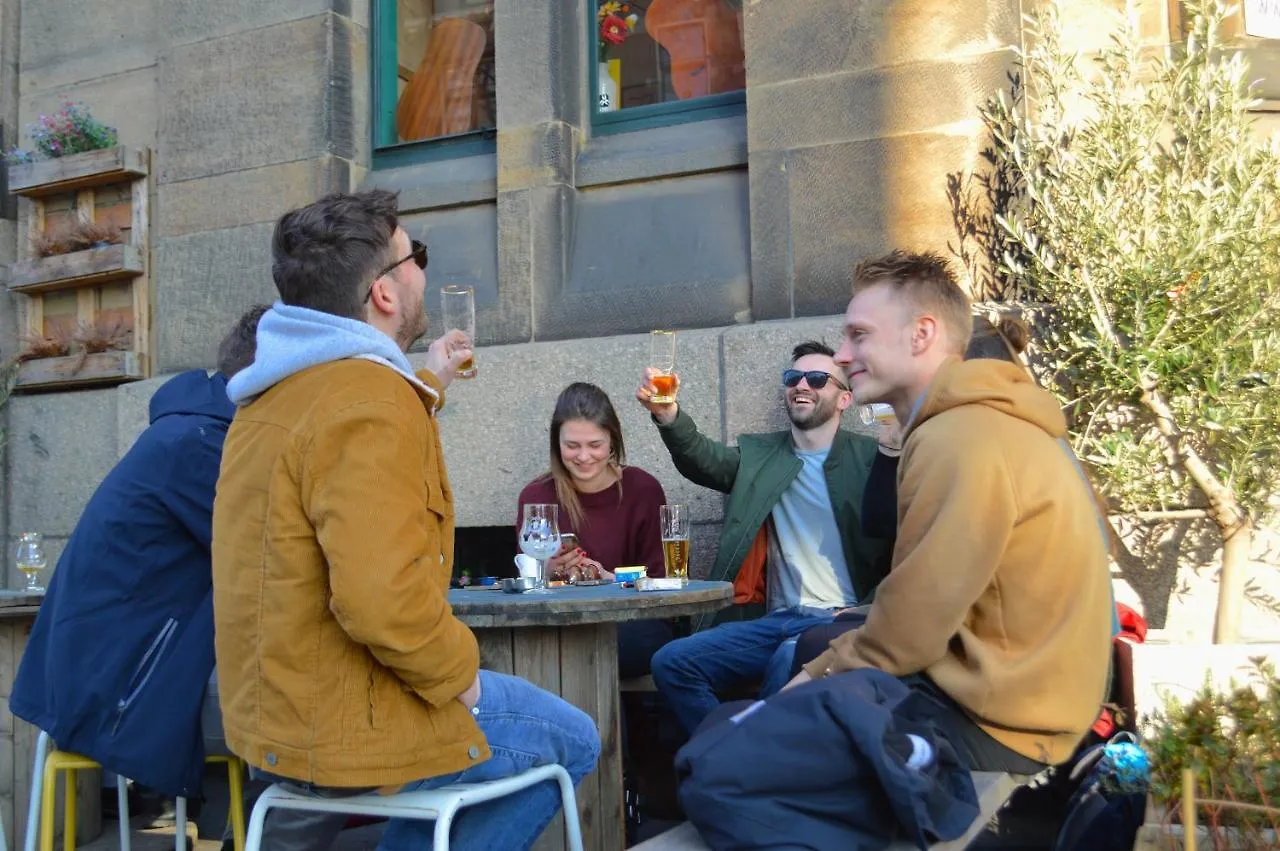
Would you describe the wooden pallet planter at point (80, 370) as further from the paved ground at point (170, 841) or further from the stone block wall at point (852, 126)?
the stone block wall at point (852, 126)

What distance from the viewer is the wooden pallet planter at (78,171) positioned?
22.8ft

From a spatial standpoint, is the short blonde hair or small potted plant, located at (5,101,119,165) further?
small potted plant, located at (5,101,119,165)

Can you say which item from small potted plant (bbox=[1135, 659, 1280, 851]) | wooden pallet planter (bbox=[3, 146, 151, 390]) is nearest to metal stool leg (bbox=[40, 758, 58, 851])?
small potted plant (bbox=[1135, 659, 1280, 851])

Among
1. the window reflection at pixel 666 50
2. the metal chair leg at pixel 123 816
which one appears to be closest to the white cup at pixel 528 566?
the metal chair leg at pixel 123 816

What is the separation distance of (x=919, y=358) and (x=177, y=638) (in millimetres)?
2100

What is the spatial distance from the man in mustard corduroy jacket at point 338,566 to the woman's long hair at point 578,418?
2253 mm

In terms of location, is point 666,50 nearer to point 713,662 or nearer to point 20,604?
point 713,662

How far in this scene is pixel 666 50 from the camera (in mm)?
6230

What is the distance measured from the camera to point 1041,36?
4.92 m

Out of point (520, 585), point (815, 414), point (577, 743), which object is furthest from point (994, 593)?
point (815, 414)

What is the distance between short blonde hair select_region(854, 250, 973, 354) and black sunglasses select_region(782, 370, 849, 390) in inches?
67.4

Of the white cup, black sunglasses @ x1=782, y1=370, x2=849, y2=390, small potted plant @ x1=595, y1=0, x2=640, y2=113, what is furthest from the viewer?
small potted plant @ x1=595, y1=0, x2=640, y2=113

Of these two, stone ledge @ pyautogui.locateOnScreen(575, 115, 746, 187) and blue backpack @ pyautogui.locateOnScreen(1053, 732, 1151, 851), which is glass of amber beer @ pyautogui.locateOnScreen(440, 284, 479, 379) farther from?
blue backpack @ pyautogui.locateOnScreen(1053, 732, 1151, 851)

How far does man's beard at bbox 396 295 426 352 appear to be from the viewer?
282cm
